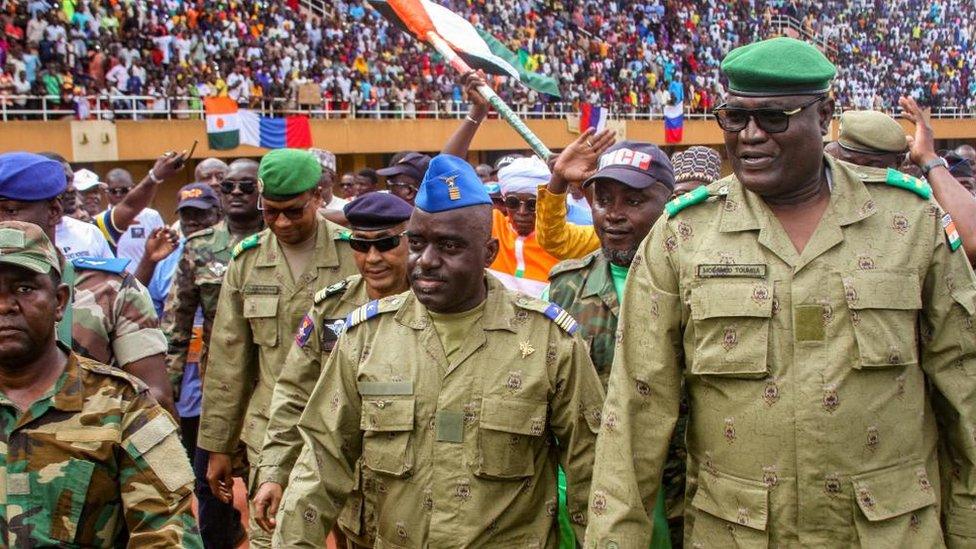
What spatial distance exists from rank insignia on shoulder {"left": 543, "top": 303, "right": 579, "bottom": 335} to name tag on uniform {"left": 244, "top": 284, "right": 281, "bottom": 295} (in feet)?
5.97

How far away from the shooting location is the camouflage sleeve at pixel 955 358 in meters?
2.66

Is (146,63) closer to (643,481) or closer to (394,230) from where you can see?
(394,230)

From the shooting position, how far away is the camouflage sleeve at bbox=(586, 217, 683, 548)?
272cm

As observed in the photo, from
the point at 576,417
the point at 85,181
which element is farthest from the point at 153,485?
the point at 85,181

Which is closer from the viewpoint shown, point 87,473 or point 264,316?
point 87,473

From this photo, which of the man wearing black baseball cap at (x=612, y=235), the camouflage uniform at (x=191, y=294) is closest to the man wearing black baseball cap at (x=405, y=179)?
the camouflage uniform at (x=191, y=294)

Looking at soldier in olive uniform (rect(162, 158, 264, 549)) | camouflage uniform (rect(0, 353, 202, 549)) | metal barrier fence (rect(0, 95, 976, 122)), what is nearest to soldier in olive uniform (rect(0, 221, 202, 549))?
camouflage uniform (rect(0, 353, 202, 549))

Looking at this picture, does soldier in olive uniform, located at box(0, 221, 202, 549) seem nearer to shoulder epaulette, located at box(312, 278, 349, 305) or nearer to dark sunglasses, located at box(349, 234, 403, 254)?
shoulder epaulette, located at box(312, 278, 349, 305)

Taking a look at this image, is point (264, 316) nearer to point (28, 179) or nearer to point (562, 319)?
point (28, 179)

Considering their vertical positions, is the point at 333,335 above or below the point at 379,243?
below

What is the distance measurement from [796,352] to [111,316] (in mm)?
2486

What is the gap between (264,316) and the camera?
15.3ft

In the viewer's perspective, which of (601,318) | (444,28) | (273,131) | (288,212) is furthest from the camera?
(273,131)

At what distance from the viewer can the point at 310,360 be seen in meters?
3.93
